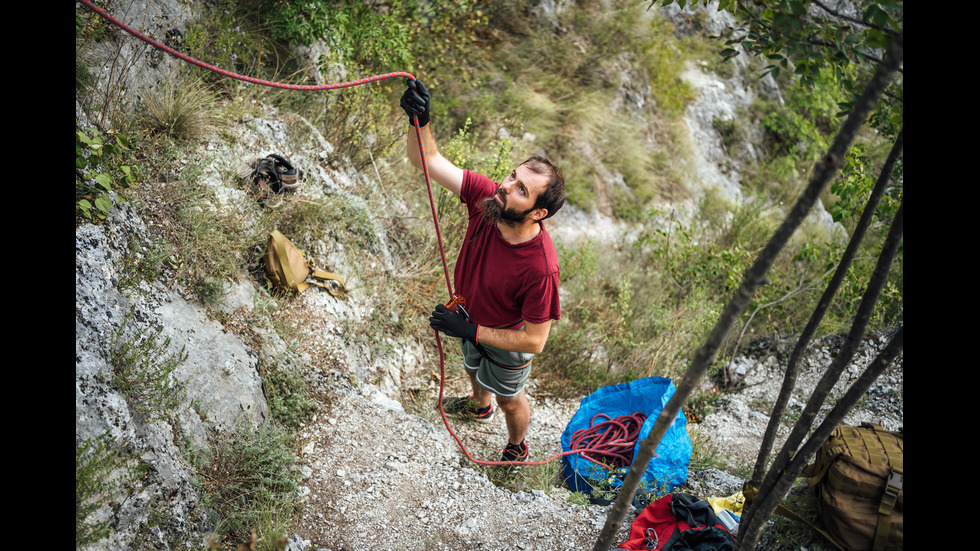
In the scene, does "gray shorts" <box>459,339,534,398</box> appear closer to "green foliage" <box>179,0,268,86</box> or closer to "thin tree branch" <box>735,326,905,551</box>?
"thin tree branch" <box>735,326,905,551</box>

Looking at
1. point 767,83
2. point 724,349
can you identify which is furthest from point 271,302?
point 767,83

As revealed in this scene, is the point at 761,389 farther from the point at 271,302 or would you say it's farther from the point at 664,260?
the point at 271,302

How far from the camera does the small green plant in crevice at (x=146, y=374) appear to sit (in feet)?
7.73

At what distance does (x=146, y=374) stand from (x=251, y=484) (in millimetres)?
728

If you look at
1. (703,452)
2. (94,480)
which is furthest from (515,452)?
(94,480)

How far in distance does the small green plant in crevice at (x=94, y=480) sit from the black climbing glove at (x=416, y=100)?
1956 mm


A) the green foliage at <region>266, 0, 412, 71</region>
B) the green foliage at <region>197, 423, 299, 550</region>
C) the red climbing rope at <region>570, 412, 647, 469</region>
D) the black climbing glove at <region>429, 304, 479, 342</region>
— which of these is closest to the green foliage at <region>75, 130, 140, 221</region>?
the green foliage at <region>197, 423, 299, 550</region>

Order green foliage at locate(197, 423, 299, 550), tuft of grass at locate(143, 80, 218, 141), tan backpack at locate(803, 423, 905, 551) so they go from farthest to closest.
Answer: tuft of grass at locate(143, 80, 218, 141), green foliage at locate(197, 423, 299, 550), tan backpack at locate(803, 423, 905, 551)

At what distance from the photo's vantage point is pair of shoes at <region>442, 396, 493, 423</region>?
12.9 ft

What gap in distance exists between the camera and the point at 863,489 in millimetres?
2121

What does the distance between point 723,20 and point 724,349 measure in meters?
7.72

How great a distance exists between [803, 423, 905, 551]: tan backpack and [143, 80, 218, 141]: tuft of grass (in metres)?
4.32

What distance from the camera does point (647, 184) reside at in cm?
746
